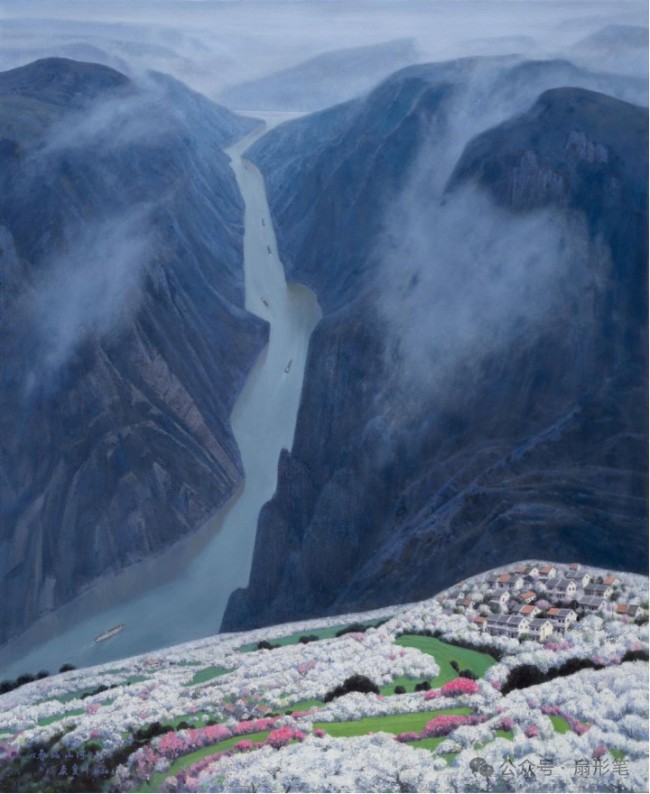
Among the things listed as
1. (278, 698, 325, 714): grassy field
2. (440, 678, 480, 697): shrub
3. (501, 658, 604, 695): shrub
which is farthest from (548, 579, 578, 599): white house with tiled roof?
(278, 698, 325, 714): grassy field

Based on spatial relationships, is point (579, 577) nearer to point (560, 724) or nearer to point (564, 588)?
point (564, 588)

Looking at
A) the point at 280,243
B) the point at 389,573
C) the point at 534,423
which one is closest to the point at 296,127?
the point at 280,243

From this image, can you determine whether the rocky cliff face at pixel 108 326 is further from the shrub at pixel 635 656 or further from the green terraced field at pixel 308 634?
the shrub at pixel 635 656

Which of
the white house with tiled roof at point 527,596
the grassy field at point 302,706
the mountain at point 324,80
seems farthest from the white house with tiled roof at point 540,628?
the mountain at point 324,80

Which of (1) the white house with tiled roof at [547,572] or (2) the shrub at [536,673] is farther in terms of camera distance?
(1) the white house with tiled roof at [547,572]

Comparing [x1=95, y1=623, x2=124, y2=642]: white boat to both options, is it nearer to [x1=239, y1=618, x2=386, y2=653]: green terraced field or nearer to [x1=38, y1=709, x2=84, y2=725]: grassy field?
[x1=38, y1=709, x2=84, y2=725]: grassy field

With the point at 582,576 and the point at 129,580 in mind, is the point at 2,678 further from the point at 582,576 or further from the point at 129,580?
the point at 582,576
